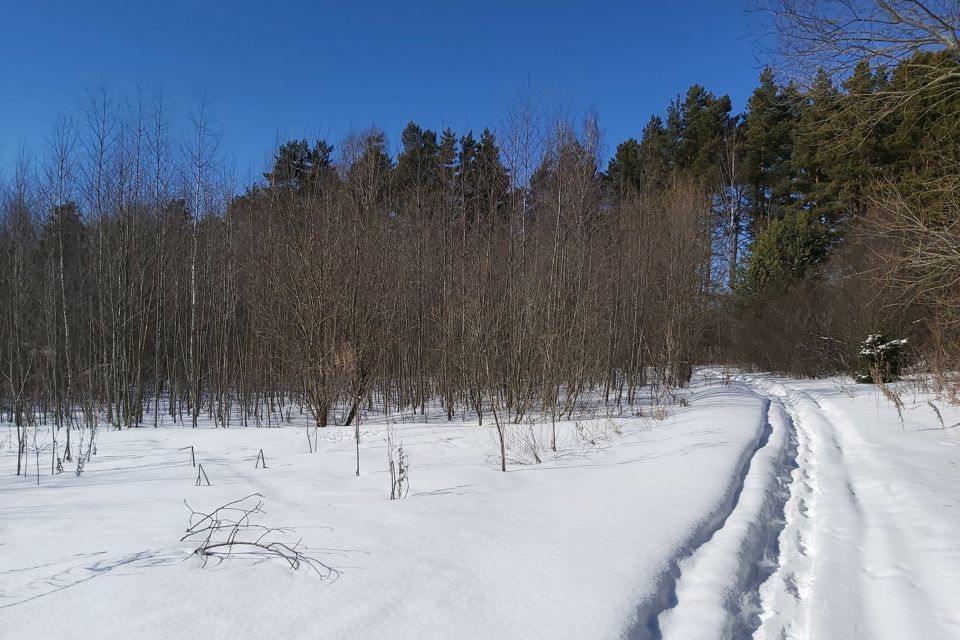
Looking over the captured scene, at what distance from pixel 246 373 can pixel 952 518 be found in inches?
552

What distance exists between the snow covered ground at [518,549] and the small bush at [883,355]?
370 inches

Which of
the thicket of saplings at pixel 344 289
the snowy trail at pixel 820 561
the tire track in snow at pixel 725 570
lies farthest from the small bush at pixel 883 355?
the tire track in snow at pixel 725 570

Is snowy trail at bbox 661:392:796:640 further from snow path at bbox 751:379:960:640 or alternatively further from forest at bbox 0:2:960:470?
forest at bbox 0:2:960:470

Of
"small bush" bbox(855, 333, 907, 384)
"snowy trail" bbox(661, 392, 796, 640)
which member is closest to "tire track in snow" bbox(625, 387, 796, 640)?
"snowy trail" bbox(661, 392, 796, 640)

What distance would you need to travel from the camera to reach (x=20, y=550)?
3.13 metres

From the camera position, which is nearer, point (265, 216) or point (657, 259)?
point (265, 216)

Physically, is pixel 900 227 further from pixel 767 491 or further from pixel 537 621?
pixel 537 621

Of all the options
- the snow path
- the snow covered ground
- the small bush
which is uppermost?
the small bush

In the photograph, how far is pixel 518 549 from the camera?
3.34 metres

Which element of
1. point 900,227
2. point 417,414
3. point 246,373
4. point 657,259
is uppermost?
point 657,259

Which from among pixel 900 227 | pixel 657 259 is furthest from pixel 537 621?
pixel 657 259

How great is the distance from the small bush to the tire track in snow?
1189 cm

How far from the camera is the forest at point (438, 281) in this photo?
871cm

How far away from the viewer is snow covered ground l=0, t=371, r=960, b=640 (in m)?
2.47
